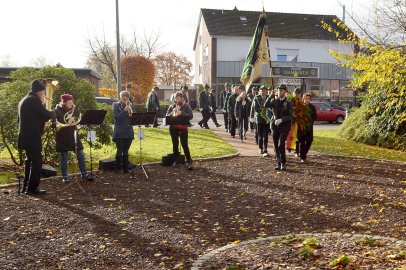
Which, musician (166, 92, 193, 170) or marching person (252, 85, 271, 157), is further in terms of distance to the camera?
marching person (252, 85, 271, 157)

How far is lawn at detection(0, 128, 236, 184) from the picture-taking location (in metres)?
13.5

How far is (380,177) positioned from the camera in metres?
10.5

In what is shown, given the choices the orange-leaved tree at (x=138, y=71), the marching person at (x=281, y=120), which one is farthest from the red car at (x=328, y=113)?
the orange-leaved tree at (x=138, y=71)

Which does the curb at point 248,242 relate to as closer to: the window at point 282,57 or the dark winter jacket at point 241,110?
the dark winter jacket at point 241,110

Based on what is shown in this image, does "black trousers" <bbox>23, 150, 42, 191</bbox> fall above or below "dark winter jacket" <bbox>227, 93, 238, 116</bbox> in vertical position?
below

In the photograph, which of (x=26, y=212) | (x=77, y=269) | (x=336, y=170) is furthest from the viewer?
(x=336, y=170)

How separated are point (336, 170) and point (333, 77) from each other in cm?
3922

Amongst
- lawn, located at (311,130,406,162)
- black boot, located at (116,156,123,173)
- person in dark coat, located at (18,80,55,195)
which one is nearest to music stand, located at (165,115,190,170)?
black boot, located at (116,156,123,173)

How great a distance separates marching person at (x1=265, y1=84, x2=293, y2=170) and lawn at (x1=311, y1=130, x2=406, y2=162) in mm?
3884

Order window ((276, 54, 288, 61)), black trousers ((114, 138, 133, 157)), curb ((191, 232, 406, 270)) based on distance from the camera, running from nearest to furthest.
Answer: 1. curb ((191, 232, 406, 270))
2. black trousers ((114, 138, 133, 157))
3. window ((276, 54, 288, 61))

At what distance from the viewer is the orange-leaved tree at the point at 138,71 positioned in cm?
4803

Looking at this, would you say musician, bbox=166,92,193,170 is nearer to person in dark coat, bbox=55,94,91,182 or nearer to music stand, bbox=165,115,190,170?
music stand, bbox=165,115,190,170

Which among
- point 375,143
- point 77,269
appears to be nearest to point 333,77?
point 375,143

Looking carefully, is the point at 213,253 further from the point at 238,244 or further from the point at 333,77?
the point at 333,77
